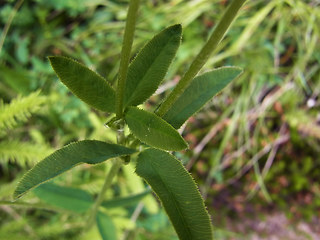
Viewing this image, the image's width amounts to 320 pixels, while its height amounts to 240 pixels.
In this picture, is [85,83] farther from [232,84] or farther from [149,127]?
[232,84]

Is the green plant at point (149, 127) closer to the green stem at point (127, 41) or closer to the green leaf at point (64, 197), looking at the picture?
the green stem at point (127, 41)

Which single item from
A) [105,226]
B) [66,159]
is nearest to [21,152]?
[105,226]

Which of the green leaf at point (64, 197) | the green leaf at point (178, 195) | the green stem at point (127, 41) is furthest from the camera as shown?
the green leaf at point (64, 197)

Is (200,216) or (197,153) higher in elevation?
(200,216)

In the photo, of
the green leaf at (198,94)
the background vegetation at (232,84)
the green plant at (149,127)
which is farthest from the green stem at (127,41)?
the background vegetation at (232,84)

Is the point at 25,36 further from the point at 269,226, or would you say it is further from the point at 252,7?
the point at 269,226

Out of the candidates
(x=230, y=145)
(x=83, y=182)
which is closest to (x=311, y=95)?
(x=230, y=145)
